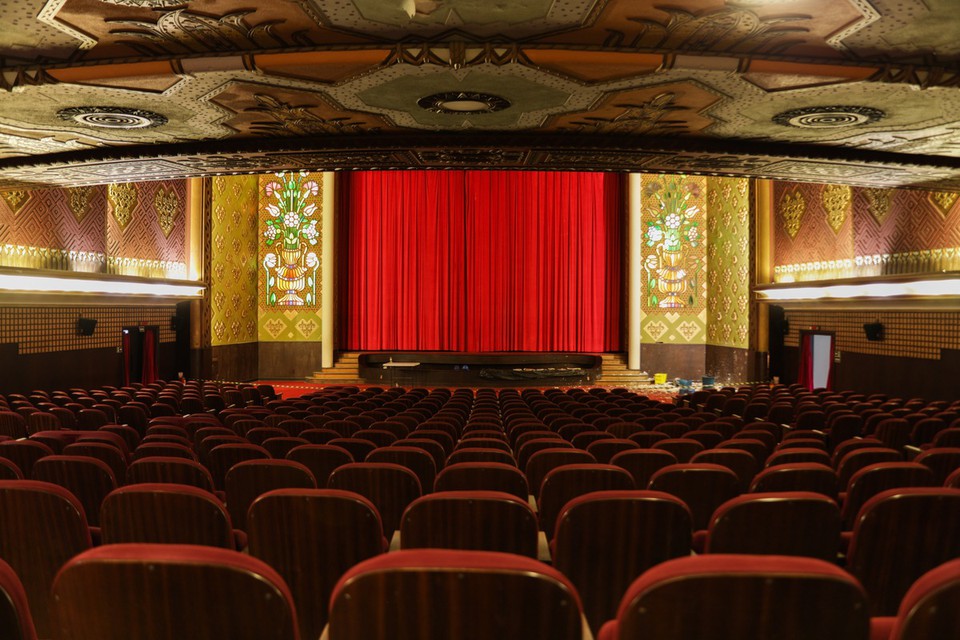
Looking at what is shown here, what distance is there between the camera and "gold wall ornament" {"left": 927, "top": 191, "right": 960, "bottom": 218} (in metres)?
14.0

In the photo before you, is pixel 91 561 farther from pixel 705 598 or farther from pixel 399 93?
pixel 399 93

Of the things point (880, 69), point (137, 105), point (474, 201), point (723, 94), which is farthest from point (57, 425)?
point (474, 201)

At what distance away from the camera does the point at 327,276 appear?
23.0m

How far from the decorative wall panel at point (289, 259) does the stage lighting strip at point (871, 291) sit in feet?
44.7

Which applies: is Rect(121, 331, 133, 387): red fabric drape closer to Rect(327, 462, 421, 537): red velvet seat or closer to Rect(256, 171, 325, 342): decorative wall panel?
Rect(256, 171, 325, 342): decorative wall panel

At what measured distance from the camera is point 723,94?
790cm

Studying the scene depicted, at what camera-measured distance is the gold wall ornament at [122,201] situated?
688 inches

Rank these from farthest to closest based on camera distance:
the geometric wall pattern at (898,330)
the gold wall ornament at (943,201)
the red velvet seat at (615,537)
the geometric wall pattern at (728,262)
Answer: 1. the geometric wall pattern at (728,262)
2. the geometric wall pattern at (898,330)
3. the gold wall ornament at (943,201)
4. the red velvet seat at (615,537)

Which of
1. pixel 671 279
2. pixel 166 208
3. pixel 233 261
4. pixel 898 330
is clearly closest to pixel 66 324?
pixel 166 208

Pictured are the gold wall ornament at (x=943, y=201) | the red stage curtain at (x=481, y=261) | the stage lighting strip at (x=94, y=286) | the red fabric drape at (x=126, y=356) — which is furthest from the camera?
the red stage curtain at (x=481, y=261)

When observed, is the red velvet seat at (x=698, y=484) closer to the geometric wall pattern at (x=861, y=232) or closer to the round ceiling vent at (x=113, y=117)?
the round ceiling vent at (x=113, y=117)

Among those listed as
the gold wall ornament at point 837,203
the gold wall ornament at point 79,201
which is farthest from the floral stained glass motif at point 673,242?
the gold wall ornament at point 79,201

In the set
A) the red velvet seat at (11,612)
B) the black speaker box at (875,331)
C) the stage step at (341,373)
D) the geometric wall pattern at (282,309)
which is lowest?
the stage step at (341,373)

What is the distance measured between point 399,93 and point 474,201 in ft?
54.2
